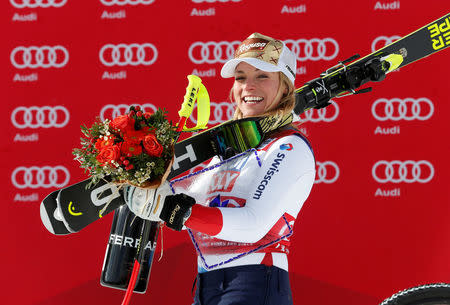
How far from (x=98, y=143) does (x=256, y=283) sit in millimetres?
674

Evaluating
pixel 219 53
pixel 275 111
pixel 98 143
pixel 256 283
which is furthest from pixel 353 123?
pixel 98 143

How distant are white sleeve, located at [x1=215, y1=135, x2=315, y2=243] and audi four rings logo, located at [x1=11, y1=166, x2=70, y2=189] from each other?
196 centimetres

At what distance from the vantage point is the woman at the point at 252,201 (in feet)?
5.75

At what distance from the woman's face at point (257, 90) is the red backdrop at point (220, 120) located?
141 centimetres

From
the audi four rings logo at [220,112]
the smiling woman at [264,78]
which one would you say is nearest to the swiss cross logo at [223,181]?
the smiling woman at [264,78]

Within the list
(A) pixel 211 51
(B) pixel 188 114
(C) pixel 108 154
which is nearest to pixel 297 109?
(B) pixel 188 114

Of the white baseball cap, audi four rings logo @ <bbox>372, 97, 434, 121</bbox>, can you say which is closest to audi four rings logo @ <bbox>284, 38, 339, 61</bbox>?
audi four rings logo @ <bbox>372, 97, 434, 121</bbox>

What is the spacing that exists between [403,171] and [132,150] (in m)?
2.24

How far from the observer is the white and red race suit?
1.77 metres

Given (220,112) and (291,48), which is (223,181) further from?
(291,48)

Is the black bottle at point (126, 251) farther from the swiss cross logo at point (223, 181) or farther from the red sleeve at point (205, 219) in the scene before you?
the red sleeve at point (205, 219)

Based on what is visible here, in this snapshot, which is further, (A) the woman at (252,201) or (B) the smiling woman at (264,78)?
(B) the smiling woman at (264,78)

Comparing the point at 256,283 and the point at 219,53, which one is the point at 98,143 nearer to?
the point at 256,283

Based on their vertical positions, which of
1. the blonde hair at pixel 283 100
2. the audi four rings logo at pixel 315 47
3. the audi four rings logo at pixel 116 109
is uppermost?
the audi four rings logo at pixel 315 47
